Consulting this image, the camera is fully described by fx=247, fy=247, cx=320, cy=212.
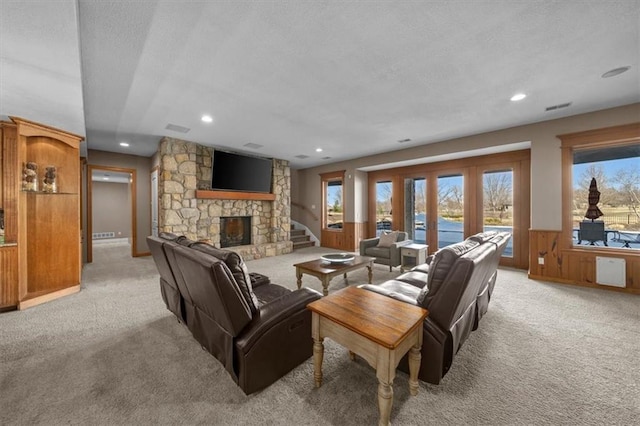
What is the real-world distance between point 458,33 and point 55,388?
13.1 ft

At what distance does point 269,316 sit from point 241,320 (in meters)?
0.19

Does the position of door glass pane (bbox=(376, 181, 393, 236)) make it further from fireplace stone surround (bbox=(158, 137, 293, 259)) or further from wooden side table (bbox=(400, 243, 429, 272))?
fireplace stone surround (bbox=(158, 137, 293, 259))

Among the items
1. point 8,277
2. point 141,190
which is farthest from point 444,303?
point 141,190

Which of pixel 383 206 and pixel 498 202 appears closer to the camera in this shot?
pixel 498 202

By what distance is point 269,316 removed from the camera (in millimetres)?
1701

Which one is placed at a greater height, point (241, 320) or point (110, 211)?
point (110, 211)

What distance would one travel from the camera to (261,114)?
377cm

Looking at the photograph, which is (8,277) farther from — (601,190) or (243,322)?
(601,190)

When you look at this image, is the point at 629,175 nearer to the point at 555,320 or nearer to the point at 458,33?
the point at 555,320

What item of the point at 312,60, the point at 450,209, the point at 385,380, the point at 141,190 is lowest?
the point at 385,380

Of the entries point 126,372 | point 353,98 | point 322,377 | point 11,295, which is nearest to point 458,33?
point 353,98

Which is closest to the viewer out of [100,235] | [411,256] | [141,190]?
[411,256]

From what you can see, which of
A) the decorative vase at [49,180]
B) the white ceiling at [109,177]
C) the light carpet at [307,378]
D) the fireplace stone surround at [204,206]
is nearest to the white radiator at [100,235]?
the white ceiling at [109,177]

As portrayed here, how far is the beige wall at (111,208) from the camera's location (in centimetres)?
870
